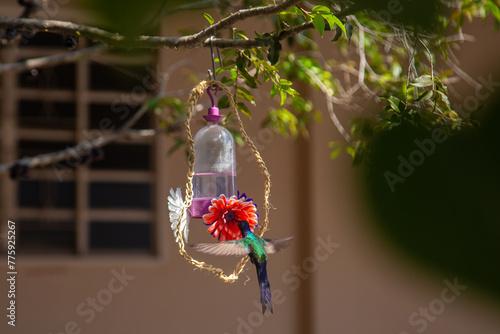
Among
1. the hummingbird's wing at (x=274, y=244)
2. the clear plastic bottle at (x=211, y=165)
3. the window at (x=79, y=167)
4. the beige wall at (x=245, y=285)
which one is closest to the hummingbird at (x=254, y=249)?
the hummingbird's wing at (x=274, y=244)

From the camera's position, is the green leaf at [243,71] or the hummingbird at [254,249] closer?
the hummingbird at [254,249]

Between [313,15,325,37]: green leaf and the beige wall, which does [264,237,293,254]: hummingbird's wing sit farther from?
the beige wall

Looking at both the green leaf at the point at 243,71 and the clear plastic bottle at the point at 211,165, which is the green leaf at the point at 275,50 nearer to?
the green leaf at the point at 243,71

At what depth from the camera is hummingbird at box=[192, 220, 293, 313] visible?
102 centimetres

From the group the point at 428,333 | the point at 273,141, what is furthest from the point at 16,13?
the point at 428,333

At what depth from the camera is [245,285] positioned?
11.5 ft

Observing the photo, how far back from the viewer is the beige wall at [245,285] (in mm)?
3387

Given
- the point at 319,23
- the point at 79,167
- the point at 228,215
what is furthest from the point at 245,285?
the point at 319,23

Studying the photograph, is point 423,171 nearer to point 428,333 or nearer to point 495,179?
point 495,179

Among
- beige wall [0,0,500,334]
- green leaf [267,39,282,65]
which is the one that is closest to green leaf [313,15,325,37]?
green leaf [267,39,282,65]

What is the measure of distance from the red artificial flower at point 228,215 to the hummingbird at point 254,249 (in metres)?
0.07

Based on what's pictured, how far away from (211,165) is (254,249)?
43 cm

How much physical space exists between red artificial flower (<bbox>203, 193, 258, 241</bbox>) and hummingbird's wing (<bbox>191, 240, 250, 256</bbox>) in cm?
14

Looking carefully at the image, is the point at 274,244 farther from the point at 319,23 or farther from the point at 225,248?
the point at 319,23
